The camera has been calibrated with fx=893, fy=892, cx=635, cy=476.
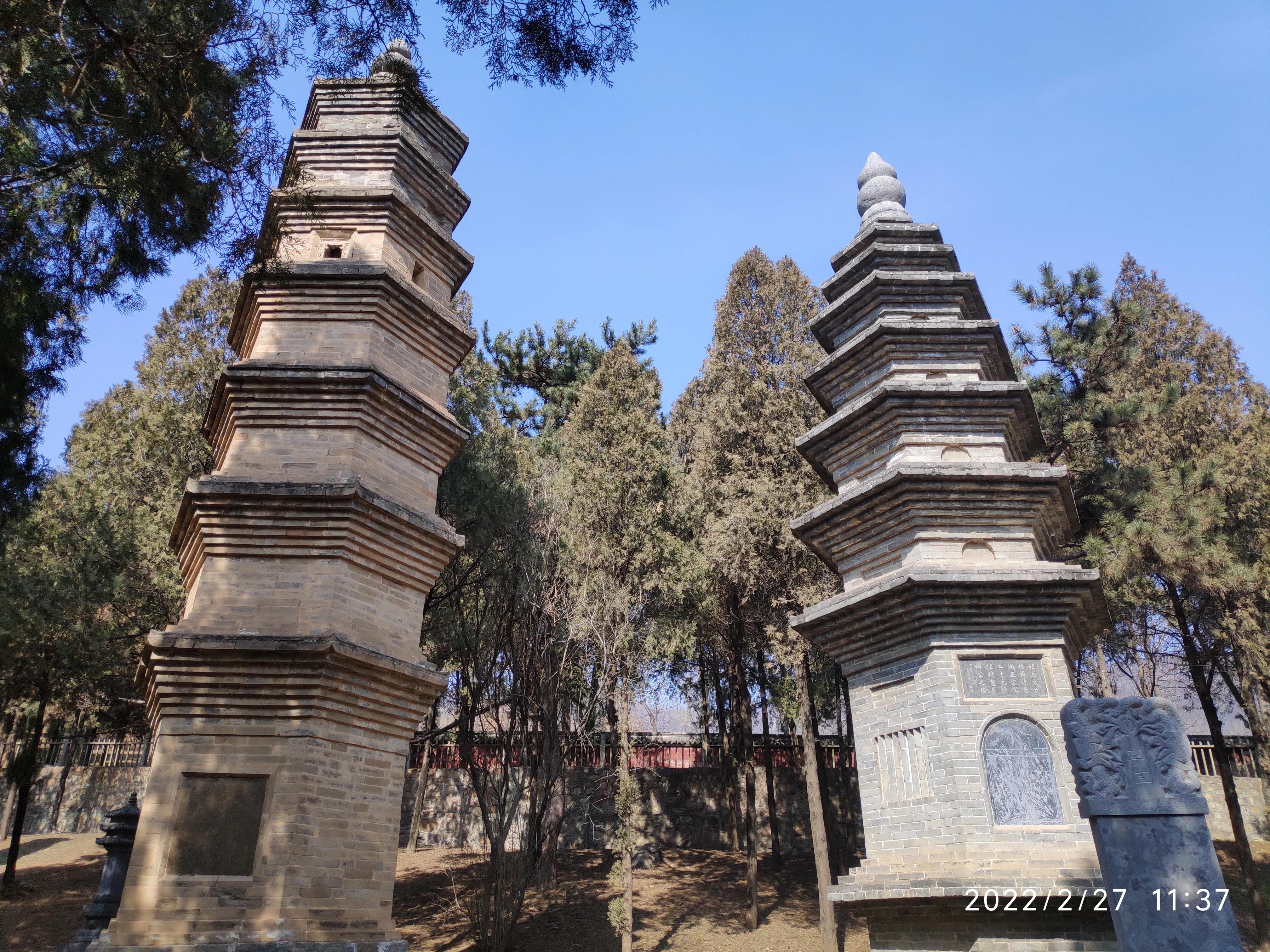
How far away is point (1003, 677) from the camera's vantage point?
8602 millimetres

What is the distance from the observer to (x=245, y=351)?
10.0m

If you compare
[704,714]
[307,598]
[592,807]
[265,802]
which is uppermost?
[704,714]

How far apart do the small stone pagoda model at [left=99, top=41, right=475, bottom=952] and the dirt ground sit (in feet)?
25.4

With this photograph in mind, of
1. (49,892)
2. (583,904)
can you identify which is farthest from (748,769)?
(49,892)

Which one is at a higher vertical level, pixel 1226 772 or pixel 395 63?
pixel 395 63

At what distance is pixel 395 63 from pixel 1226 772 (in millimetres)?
17212

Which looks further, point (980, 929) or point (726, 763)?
point (726, 763)

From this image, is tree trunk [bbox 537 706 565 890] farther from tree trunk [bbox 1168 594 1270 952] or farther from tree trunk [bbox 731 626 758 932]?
tree trunk [bbox 1168 594 1270 952]

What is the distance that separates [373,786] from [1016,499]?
275 inches

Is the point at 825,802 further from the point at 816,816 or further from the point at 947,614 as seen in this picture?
the point at 947,614

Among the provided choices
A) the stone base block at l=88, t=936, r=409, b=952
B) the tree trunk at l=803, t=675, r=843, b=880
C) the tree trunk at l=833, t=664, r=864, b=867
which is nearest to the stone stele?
the stone base block at l=88, t=936, r=409, b=952

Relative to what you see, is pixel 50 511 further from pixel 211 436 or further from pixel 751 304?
pixel 751 304

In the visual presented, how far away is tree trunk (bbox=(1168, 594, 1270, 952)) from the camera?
14.5 meters
